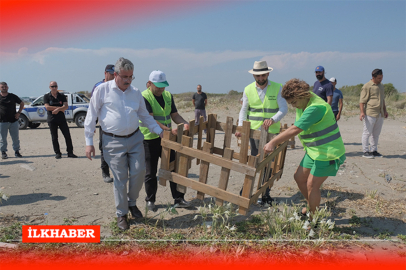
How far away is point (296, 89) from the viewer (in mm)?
3479

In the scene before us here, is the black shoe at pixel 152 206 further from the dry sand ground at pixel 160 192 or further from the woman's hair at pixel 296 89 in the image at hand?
the woman's hair at pixel 296 89

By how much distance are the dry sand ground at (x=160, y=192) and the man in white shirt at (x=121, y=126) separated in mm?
633

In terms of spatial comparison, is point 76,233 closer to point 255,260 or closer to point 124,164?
point 124,164

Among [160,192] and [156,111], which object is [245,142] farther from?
[160,192]

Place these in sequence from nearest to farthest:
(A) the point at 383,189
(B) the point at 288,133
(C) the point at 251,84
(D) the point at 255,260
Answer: (D) the point at 255,260
(B) the point at 288,133
(C) the point at 251,84
(A) the point at 383,189

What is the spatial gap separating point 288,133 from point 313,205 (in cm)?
101

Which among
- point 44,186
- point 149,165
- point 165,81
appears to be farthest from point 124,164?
point 44,186

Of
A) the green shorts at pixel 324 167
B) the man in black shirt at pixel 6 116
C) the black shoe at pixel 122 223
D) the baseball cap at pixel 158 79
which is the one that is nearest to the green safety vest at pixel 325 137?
the green shorts at pixel 324 167

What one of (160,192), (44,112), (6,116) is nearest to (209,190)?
(160,192)

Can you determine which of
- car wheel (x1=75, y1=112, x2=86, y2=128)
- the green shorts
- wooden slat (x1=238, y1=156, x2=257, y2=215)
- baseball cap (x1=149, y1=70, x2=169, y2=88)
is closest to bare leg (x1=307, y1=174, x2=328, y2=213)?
the green shorts

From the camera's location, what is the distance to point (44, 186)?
5.70 m

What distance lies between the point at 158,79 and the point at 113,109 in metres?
0.79

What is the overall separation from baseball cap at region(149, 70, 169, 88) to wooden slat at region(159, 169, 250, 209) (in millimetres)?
1114

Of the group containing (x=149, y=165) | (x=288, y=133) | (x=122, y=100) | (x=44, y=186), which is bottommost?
(x=44, y=186)
